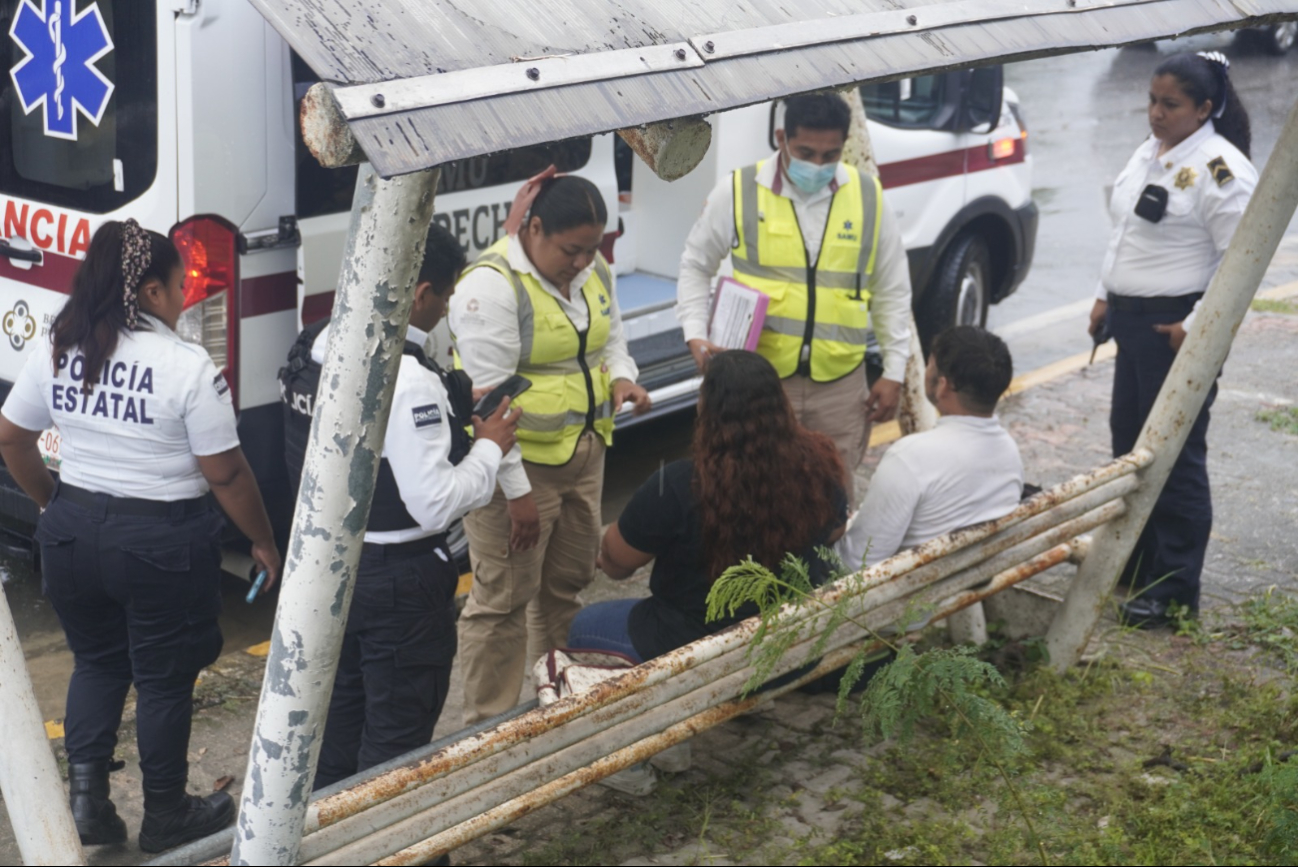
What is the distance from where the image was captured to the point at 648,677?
2.89 meters

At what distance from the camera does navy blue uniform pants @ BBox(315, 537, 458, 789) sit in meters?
3.24

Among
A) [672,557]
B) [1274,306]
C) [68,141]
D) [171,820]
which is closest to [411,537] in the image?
[672,557]

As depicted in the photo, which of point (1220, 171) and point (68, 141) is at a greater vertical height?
point (1220, 171)

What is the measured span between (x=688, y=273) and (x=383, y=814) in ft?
8.50

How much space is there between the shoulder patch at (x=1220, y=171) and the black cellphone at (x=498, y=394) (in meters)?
2.33

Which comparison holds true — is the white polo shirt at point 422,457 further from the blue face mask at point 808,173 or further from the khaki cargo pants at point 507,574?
the blue face mask at point 808,173

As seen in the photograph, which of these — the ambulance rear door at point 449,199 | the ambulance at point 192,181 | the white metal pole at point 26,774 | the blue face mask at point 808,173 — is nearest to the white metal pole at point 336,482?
the white metal pole at point 26,774

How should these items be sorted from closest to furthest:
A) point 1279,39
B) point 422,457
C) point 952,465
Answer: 1. point 422,457
2. point 952,465
3. point 1279,39

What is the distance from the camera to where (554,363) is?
3914mm

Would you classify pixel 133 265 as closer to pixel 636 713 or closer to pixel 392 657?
pixel 392 657

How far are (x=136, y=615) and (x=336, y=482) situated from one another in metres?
1.71

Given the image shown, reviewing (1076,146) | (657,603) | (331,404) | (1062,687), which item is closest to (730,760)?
(657,603)

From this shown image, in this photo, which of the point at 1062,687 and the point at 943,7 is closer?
the point at 943,7

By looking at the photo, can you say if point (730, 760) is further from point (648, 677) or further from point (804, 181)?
point (804, 181)
